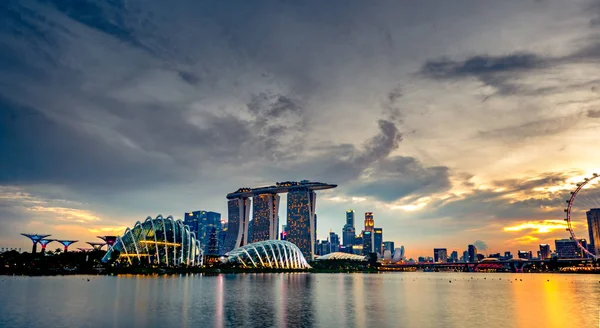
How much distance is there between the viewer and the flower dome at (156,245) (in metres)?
160

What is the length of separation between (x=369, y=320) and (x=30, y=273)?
123 metres

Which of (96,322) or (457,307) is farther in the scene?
(457,307)

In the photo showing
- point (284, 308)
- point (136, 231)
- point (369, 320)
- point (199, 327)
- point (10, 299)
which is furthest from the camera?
point (136, 231)

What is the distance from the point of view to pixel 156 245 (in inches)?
6481

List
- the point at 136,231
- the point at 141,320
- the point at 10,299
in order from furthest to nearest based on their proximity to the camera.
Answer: the point at 136,231 < the point at 10,299 < the point at 141,320

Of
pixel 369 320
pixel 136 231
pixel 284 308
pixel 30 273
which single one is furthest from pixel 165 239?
pixel 369 320

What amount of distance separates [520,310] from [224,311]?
119 feet

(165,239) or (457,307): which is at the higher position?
(165,239)

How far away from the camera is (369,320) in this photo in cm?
4262

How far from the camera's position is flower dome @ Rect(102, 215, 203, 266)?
16050 centimetres

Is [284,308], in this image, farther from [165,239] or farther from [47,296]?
[165,239]

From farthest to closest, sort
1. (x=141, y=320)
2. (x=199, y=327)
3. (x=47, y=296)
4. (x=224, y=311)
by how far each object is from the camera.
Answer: (x=47, y=296)
(x=224, y=311)
(x=141, y=320)
(x=199, y=327)

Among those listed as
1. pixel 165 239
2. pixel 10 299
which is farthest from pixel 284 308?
pixel 165 239

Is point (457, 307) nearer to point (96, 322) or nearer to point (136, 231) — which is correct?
point (96, 322)
